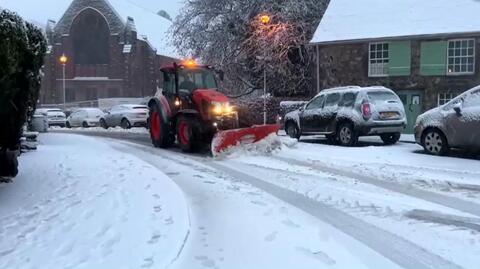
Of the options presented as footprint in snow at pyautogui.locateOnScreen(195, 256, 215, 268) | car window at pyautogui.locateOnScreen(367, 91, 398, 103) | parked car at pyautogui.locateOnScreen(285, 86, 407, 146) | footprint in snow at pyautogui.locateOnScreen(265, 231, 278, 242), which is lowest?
footprint in snow at pyautogui.locateOnScreen(195, 256, 215, 268)

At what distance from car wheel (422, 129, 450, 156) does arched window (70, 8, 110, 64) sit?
47.4 metres

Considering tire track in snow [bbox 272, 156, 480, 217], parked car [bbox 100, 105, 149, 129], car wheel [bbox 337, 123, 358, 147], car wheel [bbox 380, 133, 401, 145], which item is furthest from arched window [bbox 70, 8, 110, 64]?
tire track in snow [bbox 272, 156, 480, 217]

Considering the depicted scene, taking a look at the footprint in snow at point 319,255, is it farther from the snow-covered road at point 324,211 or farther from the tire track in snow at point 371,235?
the tire track in snow at point 371,235

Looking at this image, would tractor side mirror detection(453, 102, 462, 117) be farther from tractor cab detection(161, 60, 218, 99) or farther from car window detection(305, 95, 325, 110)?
tractor cab detection(161, 60, 218, 99)

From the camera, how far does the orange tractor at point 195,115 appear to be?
50.1 ft

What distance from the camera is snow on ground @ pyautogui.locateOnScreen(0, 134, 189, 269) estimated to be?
19.2 ft

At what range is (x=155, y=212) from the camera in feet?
25.1

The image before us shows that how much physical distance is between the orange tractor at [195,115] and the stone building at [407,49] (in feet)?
40.3

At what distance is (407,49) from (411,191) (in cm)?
1789

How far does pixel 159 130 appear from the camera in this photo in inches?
680

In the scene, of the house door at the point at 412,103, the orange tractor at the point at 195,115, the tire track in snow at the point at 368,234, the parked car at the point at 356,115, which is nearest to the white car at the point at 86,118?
the house door at the point at 412,103

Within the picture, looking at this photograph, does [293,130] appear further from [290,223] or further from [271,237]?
[271,237]

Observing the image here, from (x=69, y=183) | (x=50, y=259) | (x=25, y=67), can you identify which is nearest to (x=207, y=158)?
(x=69, y=183)

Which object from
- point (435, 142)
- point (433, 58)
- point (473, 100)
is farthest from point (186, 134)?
point (433, 58)
